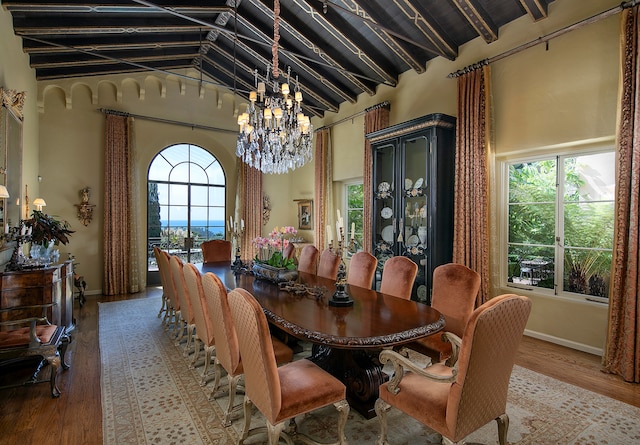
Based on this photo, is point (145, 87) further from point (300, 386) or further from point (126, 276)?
point (300, 386)

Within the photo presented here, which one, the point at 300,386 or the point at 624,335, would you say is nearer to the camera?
the point at 300,386

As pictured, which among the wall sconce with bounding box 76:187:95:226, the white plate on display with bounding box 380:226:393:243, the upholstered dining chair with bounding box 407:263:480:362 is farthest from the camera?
the wall sconce with bounding box 76:187:95:226

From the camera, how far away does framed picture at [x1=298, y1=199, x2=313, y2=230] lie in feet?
25.2

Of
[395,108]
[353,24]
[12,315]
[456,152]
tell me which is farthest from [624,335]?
[12,315]

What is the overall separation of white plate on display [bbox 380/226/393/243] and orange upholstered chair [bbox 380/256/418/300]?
67.5 inches

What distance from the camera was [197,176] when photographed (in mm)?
7422

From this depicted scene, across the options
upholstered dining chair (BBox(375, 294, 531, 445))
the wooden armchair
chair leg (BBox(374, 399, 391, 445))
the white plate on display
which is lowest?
chair leg (BBox(374, 399, 391, 445))

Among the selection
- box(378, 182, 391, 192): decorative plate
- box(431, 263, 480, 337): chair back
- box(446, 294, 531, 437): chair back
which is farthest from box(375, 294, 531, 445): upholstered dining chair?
box(378, 182, 391, 192): decorative plate

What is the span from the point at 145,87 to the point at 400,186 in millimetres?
5432

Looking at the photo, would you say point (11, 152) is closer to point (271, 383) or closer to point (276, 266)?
point (276, 266)

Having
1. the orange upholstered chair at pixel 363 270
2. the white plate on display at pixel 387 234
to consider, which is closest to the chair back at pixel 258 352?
the orange upholstered chair at pixel 363 270

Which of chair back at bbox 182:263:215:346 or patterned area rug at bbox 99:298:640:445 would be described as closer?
patterned area rug at bbox 99:298:640:445

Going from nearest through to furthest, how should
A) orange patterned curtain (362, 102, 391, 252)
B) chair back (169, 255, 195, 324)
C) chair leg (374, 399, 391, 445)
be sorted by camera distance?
chair leg (374, 399, 391, 445) < chair back (169, 255, 195, 324) < orange patterned curtain (362, 102, 391, 252)

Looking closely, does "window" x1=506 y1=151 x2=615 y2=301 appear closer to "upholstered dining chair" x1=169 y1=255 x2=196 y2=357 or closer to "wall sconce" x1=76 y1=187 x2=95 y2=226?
A: "upholstered dining chair" x1=169 y1=255 x2=196 y2=357
